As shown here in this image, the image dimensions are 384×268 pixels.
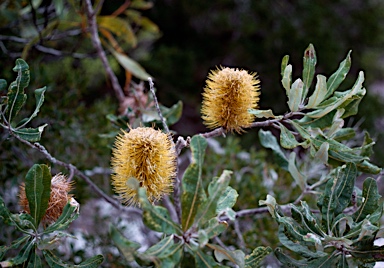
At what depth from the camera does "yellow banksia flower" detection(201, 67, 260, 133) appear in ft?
1.80

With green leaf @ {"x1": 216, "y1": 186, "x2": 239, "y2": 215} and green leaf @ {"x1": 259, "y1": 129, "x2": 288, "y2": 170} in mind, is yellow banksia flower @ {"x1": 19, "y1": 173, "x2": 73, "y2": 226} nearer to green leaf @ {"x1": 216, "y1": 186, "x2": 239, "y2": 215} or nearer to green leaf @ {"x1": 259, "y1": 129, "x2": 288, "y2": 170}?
green leaf @ {"x1": 216, "y1": 186, "x2": 239, "y2": 215}

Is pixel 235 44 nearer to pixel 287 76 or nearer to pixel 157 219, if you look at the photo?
pixel 287 76

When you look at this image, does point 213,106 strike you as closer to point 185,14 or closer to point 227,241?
point 227,241

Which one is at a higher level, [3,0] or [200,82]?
[3,0]

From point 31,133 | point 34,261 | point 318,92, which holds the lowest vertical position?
point 34,261

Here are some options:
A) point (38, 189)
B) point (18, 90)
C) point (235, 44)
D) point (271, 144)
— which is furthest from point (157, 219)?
point (235, 44)

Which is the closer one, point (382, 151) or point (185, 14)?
point (382, 151)

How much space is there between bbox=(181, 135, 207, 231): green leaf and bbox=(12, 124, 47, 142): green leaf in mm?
Result: 209

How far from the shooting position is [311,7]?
2.25 metres

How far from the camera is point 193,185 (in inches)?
17.2

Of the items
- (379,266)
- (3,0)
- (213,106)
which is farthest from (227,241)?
(3,0)

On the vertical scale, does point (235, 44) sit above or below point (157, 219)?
below

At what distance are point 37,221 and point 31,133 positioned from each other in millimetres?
111

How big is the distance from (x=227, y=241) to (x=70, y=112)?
1.53ft
